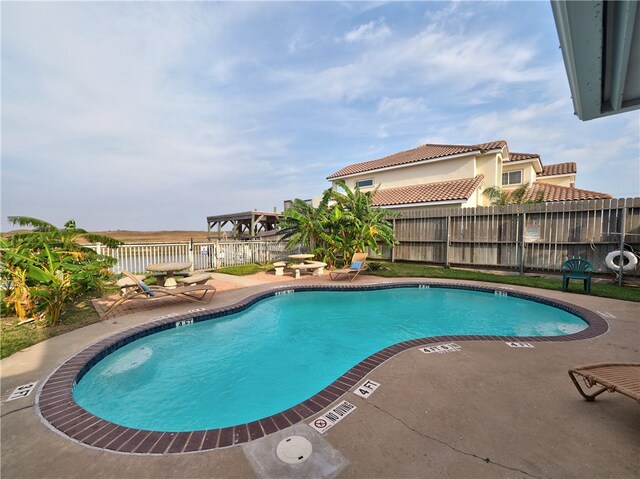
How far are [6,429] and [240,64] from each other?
15.1 m

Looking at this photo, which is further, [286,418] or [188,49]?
[188,49]

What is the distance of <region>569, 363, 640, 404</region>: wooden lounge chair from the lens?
256 centimetres

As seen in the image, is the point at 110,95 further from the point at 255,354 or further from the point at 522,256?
the point at 522,256

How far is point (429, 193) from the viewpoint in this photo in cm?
1691

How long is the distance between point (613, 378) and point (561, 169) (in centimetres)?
3141

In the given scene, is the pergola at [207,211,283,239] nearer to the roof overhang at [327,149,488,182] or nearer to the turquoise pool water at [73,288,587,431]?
the roof overhang at [327,149,488,182]

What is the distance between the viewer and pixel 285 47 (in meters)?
12.8

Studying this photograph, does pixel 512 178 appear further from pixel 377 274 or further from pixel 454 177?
pixel 377 274

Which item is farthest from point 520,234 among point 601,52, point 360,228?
point 601,52

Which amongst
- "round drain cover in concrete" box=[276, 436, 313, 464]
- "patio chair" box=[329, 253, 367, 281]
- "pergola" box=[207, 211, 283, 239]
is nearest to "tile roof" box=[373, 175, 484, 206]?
"patio chair" box=[329, 253, 367, 281]

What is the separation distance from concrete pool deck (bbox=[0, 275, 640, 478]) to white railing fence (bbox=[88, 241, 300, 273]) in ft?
27.7

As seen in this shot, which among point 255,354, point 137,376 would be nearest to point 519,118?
point 255,354

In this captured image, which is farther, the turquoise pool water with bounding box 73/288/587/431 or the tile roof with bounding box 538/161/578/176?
the tile roof with bounding box 538/161/578/176

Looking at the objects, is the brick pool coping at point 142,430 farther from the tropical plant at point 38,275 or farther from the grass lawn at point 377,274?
the tropical plant at point 38,275
